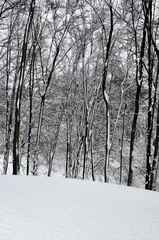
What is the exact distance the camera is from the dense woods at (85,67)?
622cm

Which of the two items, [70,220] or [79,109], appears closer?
[70,220]

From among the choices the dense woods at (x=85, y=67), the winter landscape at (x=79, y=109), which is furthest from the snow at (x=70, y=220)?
the dense woods at (x=85, y=67)

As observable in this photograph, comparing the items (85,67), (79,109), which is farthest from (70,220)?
(79,109)

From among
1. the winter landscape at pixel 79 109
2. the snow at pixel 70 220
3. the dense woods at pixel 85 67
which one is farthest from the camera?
the dense woods at pixel 85 67

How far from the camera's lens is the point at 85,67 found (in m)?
8.45

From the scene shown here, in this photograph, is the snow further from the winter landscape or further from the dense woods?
the dense woods

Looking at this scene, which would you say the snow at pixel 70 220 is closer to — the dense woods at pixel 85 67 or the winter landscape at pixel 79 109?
the winter landscape at pixel 79 109

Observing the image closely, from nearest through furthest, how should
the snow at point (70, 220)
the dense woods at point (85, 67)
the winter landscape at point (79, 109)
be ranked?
the snow at point (70, 220)
the winter landscape at point (79, 109)
the dense woods at point (85, 67)

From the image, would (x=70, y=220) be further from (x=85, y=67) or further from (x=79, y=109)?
(x=79, y=109)

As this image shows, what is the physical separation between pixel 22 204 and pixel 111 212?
0.73 m

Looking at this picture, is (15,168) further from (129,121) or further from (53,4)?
(129,121)

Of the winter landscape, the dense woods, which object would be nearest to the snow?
the winter landscape

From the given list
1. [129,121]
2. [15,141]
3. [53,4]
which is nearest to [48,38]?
[53,4]

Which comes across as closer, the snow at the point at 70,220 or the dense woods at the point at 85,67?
the snow at the point at 70,220
